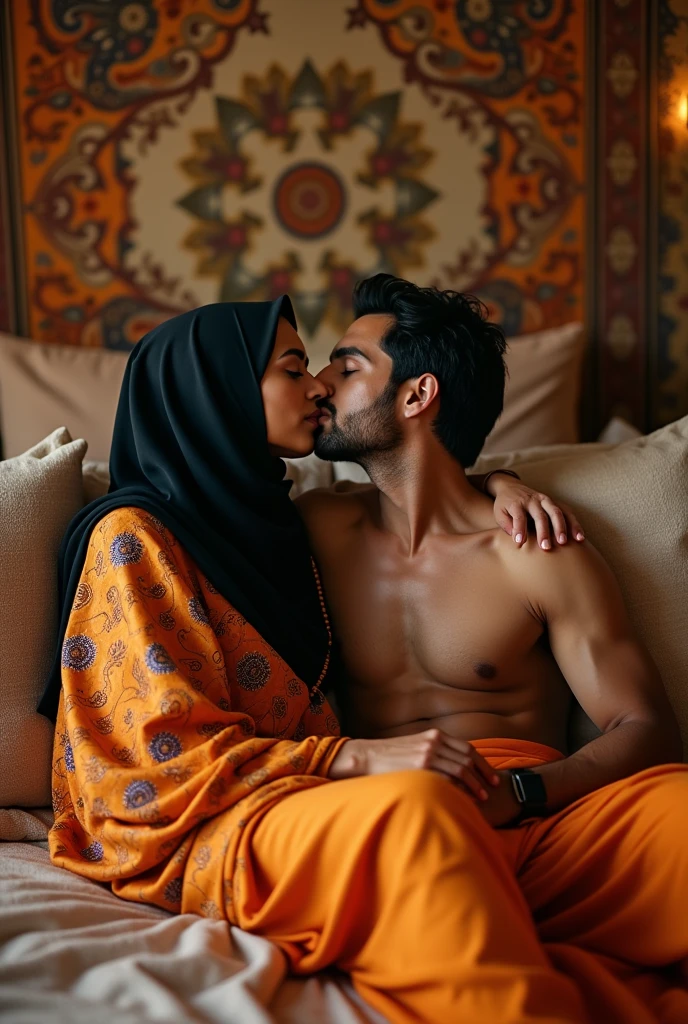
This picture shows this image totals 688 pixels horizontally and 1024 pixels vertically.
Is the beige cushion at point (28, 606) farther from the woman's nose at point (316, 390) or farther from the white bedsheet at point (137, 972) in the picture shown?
the woman's nose at point (316, 390)

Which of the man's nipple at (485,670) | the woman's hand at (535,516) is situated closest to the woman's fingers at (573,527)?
the woman's hand at (535,516)

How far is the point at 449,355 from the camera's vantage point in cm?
186

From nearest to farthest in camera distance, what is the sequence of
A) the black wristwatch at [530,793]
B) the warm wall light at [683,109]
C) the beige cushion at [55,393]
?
the black wristwatch at [530,793] < the beige cushion at [55,393] < the warm wall light at [683,109]

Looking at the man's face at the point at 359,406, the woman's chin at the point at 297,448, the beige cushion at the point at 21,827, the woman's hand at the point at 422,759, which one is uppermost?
the man's face at the point at 359,406

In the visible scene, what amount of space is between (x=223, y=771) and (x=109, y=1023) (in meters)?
0.34

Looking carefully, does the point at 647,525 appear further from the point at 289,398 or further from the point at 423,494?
the point at 289,398

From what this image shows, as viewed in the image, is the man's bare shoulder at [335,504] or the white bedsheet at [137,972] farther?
the man's bare shoulder at [335,504]

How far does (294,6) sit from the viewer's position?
8.52ft

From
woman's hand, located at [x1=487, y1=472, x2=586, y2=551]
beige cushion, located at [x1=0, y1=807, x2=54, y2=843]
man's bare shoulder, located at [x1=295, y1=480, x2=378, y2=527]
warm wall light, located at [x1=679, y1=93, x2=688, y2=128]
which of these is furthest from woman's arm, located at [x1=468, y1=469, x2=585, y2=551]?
warm wall light, located at [x1=679, y1=93, x2=688, y2=128]

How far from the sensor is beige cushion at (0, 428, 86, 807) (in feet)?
5.02

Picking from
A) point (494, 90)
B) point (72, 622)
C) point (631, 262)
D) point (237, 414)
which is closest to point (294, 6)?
point (494, 90)

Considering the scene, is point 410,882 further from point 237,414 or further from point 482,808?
point 237,414

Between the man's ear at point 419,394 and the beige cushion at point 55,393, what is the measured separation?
32.3 inches

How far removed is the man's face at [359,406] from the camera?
1820 millimetres
